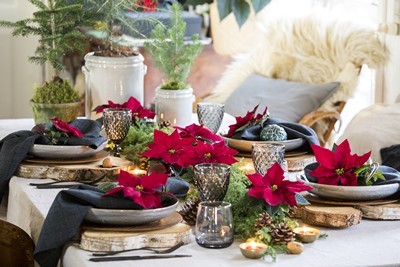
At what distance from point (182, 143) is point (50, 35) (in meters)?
1.02

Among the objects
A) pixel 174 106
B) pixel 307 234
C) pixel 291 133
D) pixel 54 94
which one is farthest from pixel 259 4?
pixel 307 234

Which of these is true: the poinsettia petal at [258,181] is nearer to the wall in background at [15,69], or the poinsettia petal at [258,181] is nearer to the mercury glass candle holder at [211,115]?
the mercury glass candle holder at [211,115]

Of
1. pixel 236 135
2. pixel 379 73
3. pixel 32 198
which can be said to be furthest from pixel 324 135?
pixel 32 198

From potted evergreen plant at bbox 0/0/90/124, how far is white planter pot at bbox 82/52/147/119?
0.06 m

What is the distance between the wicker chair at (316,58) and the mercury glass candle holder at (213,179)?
2.18m

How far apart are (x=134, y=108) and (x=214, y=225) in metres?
1.12

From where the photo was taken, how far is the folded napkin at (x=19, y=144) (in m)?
2.34

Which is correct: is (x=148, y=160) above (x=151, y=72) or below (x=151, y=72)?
above

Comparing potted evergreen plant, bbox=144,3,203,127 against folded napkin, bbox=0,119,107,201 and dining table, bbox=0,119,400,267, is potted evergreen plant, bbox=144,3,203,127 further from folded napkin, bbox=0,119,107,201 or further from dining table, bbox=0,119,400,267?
dining table, bbox=0,119,400,267

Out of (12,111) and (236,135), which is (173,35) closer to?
(236,135)

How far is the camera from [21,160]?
2346 mm

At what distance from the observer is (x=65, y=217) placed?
177 cm

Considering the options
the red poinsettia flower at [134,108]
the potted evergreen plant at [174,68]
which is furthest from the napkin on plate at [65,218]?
the potted evergreen plant at [174,68]

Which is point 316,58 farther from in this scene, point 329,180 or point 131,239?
point 131,239
